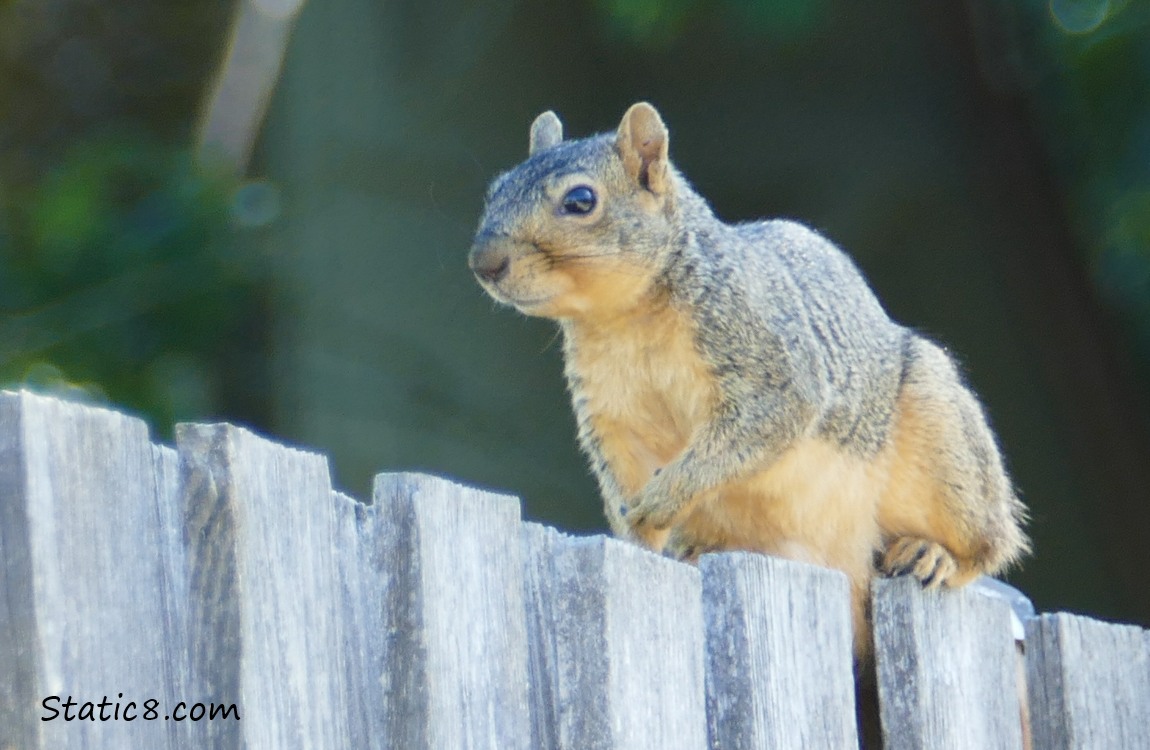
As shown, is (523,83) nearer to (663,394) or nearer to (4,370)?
(4,370)

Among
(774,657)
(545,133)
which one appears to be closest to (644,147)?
(545,133)

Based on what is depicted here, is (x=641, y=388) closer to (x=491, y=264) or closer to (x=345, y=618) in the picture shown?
(x=491, y=264)

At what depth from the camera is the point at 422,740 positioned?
3.78 feet

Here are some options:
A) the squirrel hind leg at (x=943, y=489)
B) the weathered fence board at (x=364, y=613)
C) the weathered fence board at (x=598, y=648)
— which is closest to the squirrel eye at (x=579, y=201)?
the squirrel hind leg at (x=943, y=489)

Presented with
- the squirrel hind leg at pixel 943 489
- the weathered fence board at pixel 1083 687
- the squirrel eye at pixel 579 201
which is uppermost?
the squirrel eye at pixel 579 201

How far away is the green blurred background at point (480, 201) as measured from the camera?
3398 mm

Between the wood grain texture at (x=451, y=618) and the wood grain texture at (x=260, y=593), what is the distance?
0.19ft

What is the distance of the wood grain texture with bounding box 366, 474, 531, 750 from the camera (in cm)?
117

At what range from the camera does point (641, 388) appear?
2307 mm

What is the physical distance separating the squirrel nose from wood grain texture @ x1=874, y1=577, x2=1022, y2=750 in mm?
724

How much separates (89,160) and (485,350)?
109 centimetres

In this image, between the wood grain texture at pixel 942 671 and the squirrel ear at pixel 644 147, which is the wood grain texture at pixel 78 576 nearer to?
the wood grain texture at pixel 942 671

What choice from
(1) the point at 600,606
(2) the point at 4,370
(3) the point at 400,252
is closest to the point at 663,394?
(1) the point at 600,606

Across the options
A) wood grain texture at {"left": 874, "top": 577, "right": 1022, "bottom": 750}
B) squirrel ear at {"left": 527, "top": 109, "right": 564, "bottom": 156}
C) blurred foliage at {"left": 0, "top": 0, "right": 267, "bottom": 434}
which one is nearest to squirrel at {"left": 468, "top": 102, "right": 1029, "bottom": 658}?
squirrel ear at {"left": 527, "top": 109, "right": 564, "bottom": 156}
